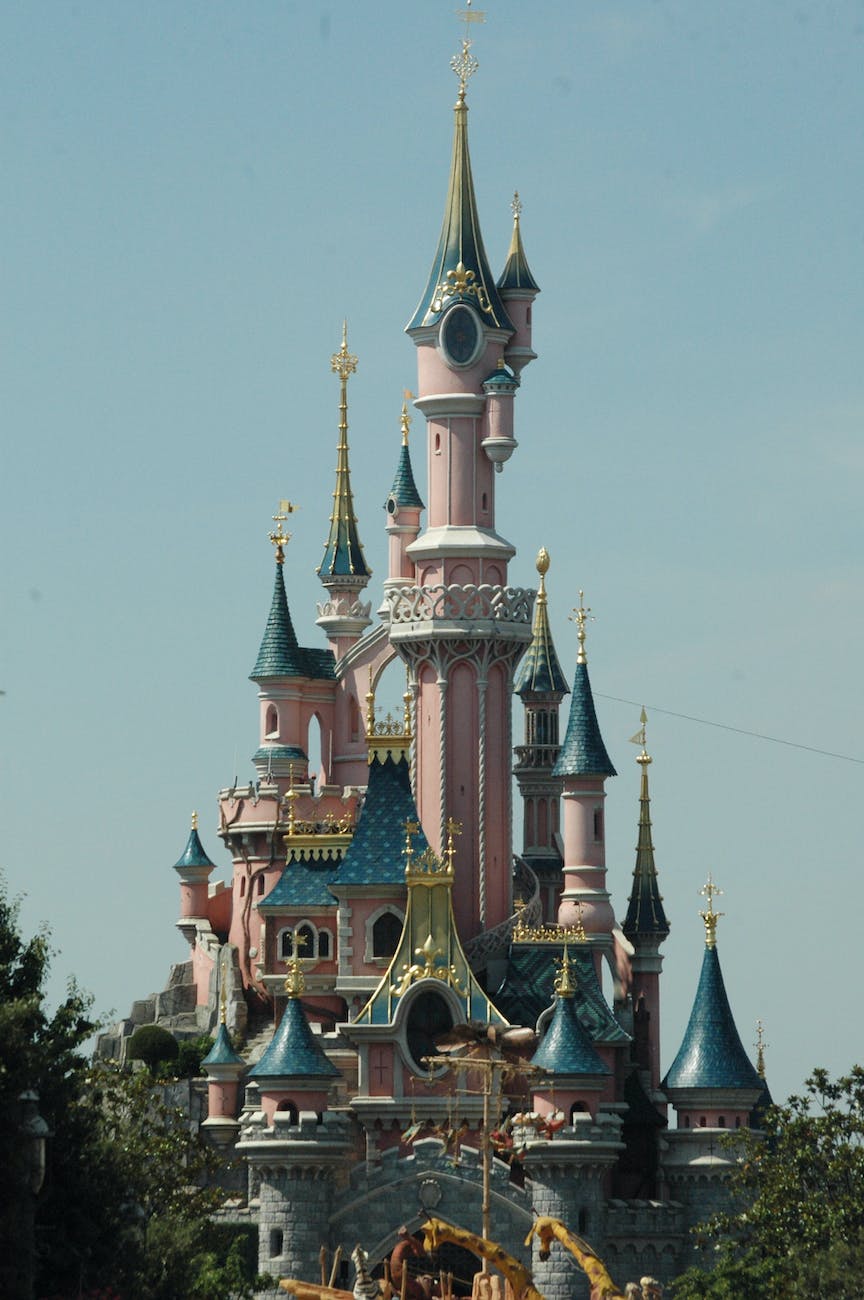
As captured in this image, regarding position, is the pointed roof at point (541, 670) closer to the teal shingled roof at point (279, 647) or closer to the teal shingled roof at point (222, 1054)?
the teal shingled roof at point (279, 647)

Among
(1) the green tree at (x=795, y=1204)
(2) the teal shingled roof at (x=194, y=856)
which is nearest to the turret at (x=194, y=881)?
(2) the teal shingled roof at (x=194, y=856)

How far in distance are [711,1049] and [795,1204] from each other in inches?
521

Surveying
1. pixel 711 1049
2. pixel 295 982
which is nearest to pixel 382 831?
pixel 295 982

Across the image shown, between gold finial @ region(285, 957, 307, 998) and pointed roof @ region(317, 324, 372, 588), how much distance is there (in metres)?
18.9

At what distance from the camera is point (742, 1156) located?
84562 millimetres

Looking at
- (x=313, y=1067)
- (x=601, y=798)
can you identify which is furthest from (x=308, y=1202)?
(x=601, y=798)

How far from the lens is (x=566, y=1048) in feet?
271

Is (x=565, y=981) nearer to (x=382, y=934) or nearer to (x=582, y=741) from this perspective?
(x=382, y=934)

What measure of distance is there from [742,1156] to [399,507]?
2324 cm

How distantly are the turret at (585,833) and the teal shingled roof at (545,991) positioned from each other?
1921 millimetres

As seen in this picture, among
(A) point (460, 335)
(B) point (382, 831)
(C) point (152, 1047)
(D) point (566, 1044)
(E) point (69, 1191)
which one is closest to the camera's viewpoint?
(E) point (69, 1191)

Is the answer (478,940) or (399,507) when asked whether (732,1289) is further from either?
(399,507)

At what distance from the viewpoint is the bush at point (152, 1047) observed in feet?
309

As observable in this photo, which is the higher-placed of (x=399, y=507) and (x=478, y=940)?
(x=399, y=507)
